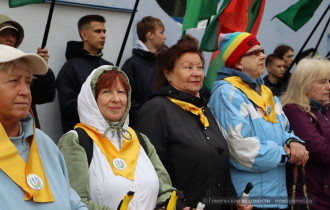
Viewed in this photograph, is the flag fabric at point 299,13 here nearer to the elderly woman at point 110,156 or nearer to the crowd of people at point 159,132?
the crowd of people at point 159,132

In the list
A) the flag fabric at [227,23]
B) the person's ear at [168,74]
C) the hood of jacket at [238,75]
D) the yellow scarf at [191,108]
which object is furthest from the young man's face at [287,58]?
the yellow scarf at [191,108]

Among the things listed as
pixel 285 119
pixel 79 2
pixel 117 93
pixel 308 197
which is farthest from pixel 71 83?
pixel 308 197

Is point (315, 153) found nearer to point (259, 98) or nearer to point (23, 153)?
point (259, 98)

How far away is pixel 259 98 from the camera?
473 cm

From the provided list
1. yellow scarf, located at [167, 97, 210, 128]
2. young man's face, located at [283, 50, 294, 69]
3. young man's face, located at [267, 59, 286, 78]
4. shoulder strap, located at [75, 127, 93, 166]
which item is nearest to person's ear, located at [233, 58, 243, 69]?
yellow scarf, located at [167, 97, 210, 128]

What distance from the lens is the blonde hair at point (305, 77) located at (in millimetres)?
5211

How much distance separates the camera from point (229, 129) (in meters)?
4.50

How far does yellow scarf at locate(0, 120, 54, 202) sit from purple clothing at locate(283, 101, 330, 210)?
2697 mm

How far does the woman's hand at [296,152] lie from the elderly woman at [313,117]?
0.32 meters

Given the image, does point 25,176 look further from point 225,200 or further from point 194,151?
point 225,200

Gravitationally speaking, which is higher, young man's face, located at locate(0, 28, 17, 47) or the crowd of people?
young man's face, located at locate(0, 28, 17, 47)

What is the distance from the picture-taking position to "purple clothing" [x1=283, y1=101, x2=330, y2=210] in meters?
4.93

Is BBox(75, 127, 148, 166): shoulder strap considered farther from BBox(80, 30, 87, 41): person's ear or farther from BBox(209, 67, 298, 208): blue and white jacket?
BBox(80, 30, 87, 41): person's ear

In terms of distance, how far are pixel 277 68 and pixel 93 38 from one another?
8.96 feet
